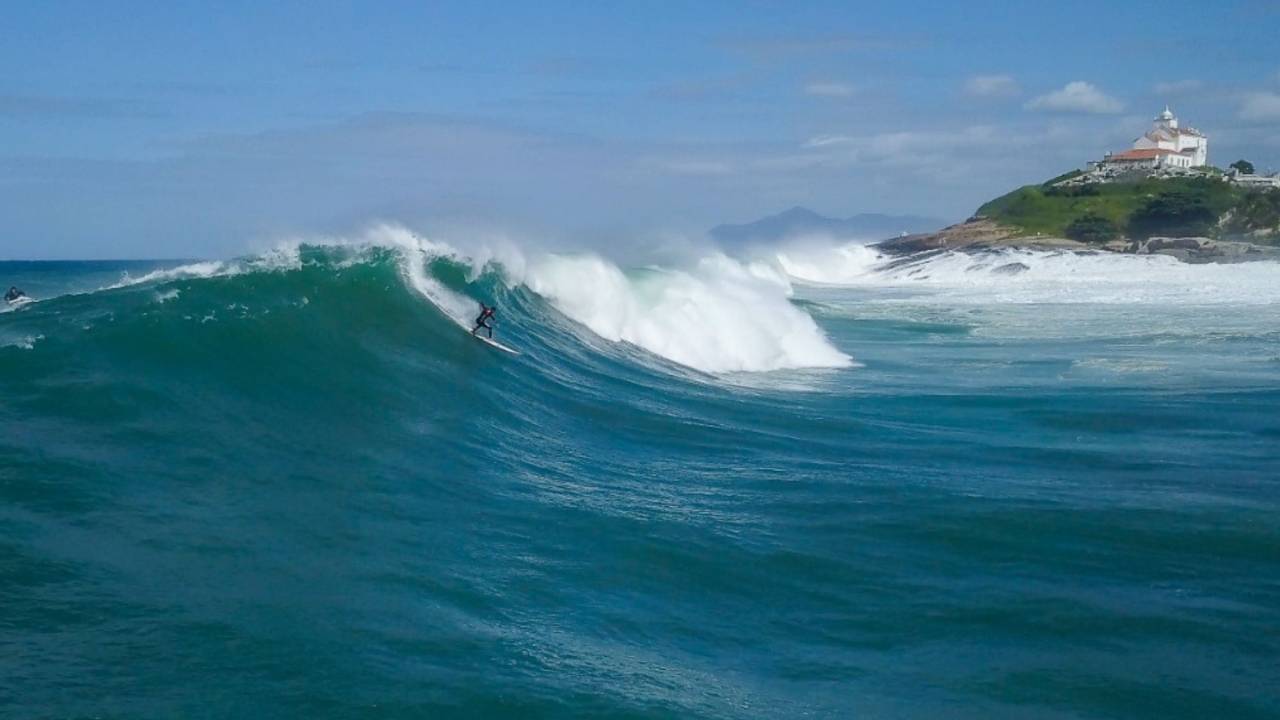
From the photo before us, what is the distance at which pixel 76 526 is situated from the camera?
801 cm

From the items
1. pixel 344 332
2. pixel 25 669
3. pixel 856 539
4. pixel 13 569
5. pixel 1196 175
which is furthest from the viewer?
pixel 1196 175

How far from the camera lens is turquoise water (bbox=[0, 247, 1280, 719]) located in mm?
6637

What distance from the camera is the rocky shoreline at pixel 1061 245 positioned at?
6369 cm

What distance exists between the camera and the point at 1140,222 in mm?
76875

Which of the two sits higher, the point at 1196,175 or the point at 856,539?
the point at 1196,175

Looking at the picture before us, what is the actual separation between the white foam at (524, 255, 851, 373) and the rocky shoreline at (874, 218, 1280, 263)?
147ft

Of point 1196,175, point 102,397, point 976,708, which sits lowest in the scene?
point 976,708

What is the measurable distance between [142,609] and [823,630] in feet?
13.9

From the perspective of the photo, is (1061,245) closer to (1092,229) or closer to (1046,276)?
(1092,229)

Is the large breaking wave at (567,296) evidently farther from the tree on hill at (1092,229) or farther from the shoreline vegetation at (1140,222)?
the tree on hill at (1092,229)

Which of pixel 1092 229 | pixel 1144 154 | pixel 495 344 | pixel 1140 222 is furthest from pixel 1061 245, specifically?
pixel 495 344

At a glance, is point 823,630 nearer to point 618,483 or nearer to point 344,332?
point 618,483

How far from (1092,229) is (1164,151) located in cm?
2842

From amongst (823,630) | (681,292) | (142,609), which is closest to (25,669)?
(142,609)
